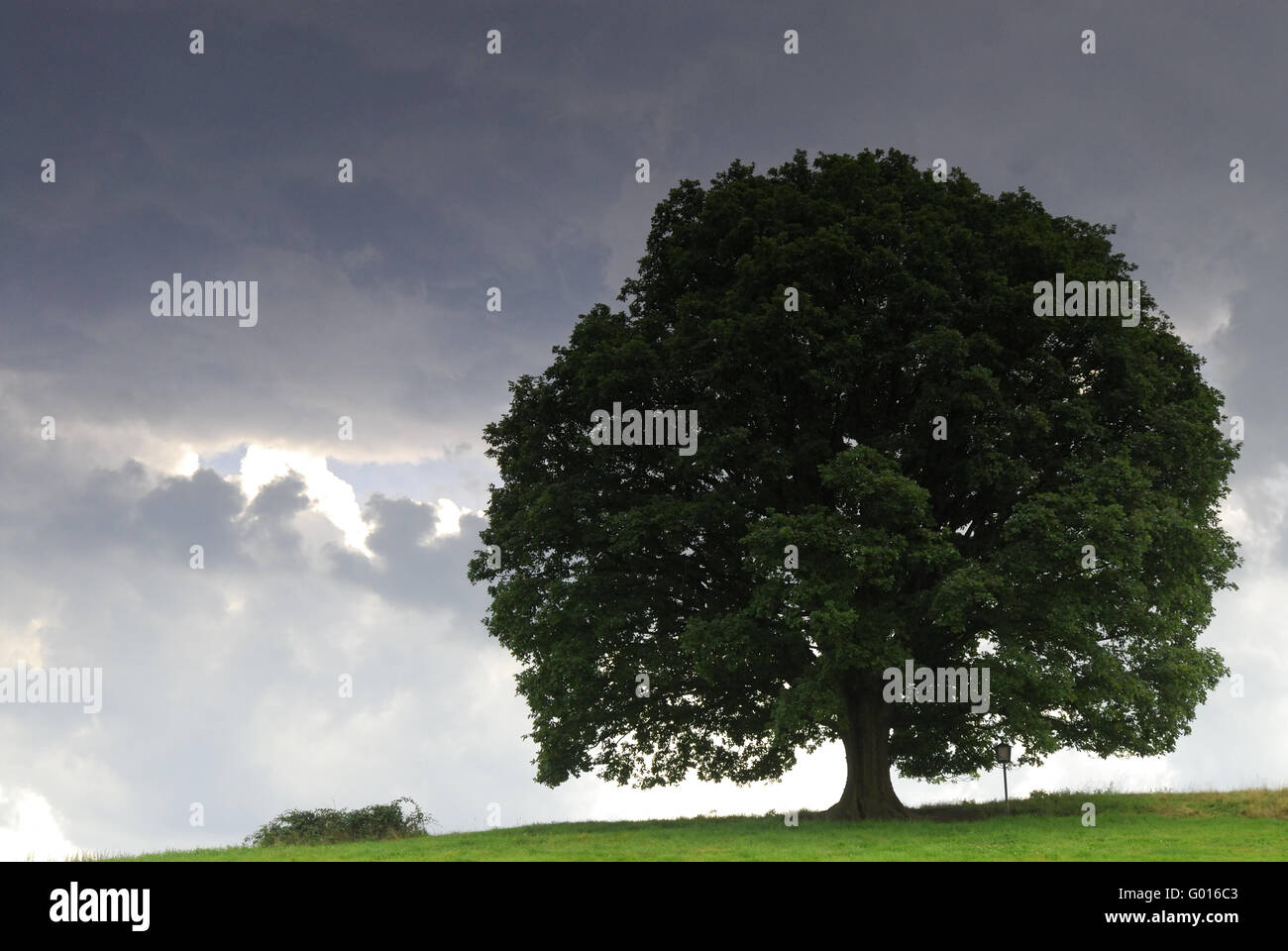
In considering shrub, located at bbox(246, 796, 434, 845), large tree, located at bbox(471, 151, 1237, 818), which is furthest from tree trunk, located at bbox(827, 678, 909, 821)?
shrub, located at bbox(246, 796, 434, 845)

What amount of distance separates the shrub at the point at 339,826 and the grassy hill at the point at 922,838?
1.38 metres

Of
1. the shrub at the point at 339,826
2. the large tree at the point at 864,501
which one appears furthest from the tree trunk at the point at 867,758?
the shrub at the point at 339,826

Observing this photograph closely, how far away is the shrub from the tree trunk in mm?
11764

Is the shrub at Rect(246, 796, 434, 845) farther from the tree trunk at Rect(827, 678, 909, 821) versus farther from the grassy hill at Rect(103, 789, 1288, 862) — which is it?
the tree trunk at Rect(827, 678, 909, 821)

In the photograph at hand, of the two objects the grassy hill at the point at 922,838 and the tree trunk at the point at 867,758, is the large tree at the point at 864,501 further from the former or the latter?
the grassy hill at the point at 922,838

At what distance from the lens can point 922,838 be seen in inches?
935

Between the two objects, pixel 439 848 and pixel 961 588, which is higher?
pixel 961 588

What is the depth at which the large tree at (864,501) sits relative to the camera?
26031mm

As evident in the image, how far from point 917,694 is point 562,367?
42.7 feet

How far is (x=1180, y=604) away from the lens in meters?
28.9

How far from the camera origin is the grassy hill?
2119 centimetres

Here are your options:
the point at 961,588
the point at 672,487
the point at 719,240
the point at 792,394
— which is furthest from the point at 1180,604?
the point at 719,240

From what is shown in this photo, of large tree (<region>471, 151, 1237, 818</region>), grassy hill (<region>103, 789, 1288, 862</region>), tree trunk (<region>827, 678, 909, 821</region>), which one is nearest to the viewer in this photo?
grassy hill (<region>103, 789, 1288, 862</region>)
